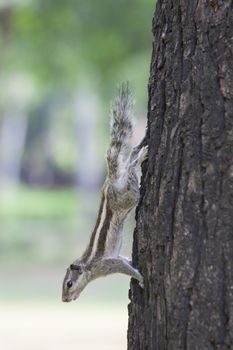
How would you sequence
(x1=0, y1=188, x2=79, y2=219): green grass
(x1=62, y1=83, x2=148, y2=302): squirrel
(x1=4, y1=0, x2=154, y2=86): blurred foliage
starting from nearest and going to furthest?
(x1=62, y1=83, x2=148, y2=302): squirrel < (x1=4, y1=0, x2=154, y2=86): blurred foliage < (x1=0, y1=188, x2=79, y2=219): green grass

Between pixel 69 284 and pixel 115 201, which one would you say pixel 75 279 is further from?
pixel 115 201

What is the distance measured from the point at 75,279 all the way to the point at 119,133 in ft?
1.95

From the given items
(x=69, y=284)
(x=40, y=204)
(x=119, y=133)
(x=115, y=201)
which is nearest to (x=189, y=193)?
(x=115, y=201)

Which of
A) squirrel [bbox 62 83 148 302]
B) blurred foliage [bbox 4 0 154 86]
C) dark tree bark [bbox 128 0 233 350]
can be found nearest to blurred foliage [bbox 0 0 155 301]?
blurred foliage [bbox 4 0 154 86]

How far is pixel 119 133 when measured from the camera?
3.90 m

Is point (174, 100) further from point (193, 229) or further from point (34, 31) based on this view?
point (34, 31)

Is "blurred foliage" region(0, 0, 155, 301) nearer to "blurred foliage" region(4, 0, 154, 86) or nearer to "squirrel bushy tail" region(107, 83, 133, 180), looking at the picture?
"blurred foliage" region(4, 0, 154, 86)

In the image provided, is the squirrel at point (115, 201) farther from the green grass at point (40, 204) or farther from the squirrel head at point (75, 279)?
the green grass at point (40, 204)

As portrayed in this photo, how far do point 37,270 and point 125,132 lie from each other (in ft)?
53.3

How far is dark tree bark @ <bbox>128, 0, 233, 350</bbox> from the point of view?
2.88m

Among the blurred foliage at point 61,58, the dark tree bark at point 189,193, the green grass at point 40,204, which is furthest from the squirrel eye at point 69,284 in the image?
the green grass at point 40,204

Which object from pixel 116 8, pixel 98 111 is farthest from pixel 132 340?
pixel 98 111

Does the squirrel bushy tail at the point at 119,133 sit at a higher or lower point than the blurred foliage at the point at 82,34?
lower

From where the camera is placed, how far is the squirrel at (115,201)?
3.64 meters
